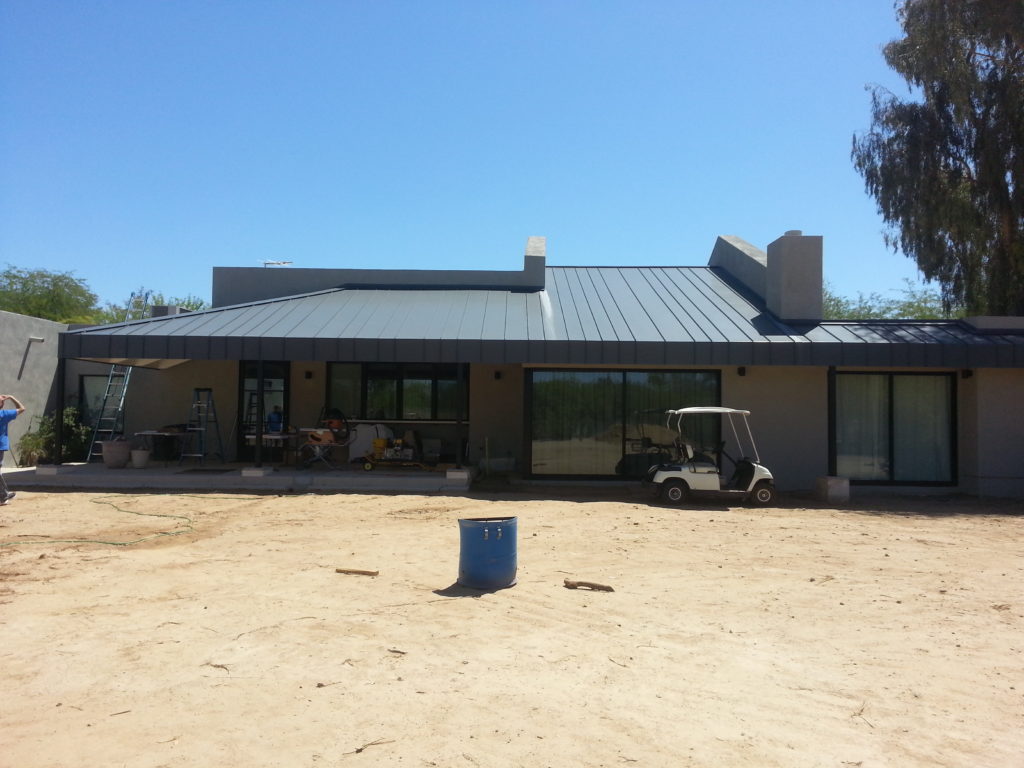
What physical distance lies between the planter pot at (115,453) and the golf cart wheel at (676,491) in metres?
11.4

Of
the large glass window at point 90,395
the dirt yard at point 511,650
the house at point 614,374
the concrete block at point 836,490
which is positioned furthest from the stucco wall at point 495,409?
the large glass window at point 90,395

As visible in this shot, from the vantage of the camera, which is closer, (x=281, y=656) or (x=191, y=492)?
(x=281, y=656)

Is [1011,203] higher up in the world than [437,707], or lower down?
higher up

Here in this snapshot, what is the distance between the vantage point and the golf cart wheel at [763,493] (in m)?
13.1

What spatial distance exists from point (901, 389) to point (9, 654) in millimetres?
15578

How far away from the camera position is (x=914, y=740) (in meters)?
4.15

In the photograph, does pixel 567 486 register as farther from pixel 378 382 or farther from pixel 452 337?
pixel 378 382

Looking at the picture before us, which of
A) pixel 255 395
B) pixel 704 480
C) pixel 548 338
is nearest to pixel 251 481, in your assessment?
pixel 255 395

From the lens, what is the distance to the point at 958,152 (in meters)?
21.6

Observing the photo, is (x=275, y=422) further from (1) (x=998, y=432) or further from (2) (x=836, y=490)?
(1) (x=998, y=432)

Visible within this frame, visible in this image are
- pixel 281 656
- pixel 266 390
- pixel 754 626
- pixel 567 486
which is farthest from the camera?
pixel 266 390

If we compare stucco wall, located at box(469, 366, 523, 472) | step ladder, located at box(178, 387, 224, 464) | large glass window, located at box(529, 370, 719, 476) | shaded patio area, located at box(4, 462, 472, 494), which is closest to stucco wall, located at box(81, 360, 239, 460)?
step ladder, located at box(178, 387, 224, 464)

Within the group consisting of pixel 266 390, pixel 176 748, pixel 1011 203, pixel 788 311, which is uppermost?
pixel 1011 203

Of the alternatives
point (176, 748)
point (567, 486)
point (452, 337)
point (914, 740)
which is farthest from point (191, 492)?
point (914, 740)
